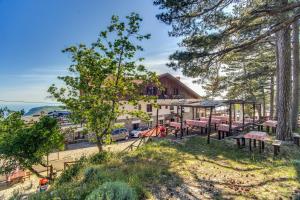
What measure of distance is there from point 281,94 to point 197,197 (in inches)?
333

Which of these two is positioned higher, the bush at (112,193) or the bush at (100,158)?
the bush at (112,193)

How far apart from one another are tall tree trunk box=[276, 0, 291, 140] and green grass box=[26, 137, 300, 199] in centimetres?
177

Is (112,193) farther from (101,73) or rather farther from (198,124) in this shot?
(198,124)

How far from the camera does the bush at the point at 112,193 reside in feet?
9.33

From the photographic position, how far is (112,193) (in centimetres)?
294

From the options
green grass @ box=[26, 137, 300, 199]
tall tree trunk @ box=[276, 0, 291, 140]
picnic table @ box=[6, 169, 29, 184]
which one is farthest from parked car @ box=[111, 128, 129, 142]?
tall tree trunk @ box=[276, 0, 291, 140]

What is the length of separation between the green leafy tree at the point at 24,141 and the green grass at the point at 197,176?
1.49m

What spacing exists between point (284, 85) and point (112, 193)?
1002cm

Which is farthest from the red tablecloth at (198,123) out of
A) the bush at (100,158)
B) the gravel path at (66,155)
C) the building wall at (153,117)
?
the building wall at (153,117)

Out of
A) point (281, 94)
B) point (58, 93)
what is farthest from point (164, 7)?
point (281, 94)

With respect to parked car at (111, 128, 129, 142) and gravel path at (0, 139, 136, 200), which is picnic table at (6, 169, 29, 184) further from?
parked car at (111, 128, 129, 142)

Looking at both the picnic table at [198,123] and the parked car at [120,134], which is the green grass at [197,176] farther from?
the parked car at [120,134]

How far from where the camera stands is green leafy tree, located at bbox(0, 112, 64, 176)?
5.99 metres

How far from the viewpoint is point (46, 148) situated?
6.58 meters
